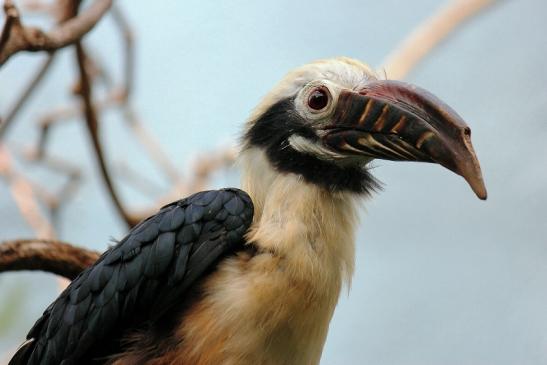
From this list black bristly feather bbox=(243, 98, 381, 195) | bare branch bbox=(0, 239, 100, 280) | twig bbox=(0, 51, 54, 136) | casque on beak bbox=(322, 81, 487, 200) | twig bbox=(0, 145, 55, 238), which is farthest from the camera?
twig bbox=(0, 145, 55, 238)

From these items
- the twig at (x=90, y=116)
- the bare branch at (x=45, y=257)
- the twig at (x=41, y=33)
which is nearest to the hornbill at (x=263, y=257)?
the bare branch at (x=45, y=257)

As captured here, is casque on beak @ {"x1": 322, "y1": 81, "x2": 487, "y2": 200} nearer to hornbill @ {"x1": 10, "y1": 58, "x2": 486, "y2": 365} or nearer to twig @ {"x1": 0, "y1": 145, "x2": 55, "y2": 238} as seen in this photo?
hornbill @ {"x1": 10, "y1": 58, "x2": 486, "y2": 365}

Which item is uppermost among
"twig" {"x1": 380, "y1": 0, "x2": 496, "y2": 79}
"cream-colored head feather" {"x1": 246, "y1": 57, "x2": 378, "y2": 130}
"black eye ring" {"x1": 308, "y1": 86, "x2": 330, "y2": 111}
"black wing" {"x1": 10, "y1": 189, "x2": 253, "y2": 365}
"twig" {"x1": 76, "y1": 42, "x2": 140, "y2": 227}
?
"twig" {"x1": 380, "y1": 0, "x2": 496, "y2": 79}

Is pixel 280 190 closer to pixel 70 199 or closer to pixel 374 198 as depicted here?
pixel 374 198

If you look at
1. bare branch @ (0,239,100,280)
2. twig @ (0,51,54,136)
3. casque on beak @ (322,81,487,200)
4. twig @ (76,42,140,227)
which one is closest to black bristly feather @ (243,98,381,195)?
casque on beak @ (322,81,487,200)

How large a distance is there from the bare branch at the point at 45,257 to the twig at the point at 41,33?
81 centimetres

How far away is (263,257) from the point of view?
3484mm

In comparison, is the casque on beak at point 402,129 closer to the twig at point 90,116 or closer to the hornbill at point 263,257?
the hornbill at point 263,257

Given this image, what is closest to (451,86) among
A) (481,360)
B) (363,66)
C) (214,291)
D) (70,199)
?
(481,360)

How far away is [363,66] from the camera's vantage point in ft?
12.6

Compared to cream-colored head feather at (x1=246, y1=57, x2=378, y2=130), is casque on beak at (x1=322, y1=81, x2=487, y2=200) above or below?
below

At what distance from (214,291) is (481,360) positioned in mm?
4973

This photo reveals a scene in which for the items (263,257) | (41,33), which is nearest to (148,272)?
(263,257)

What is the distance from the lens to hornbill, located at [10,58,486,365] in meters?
3.40
